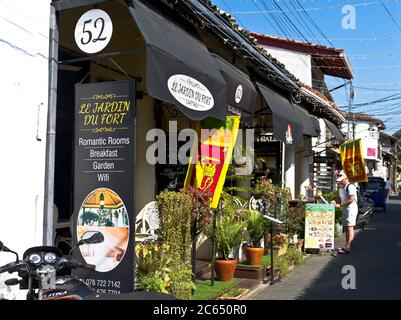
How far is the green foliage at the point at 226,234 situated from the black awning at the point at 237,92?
175 cm

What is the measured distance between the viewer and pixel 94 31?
5.20 meters

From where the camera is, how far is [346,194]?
11.8 meters

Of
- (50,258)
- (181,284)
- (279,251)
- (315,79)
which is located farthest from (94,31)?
(315,79)

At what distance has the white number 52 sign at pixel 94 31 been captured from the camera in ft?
16.8

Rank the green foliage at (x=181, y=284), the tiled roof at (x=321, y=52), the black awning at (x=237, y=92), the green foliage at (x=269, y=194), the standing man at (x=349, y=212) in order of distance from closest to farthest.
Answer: the green foliage at (x=181, y=284) → the black awning at (x=237, y=92) → the green foliage at (x=269, y=194) → the standing man at (x=349, y=212) → the tiled roof at (x=321, y=52)

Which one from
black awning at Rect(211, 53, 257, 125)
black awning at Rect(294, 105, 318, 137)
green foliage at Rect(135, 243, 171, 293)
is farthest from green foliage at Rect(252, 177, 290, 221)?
green foliage at Rect(135, 243, 171, 293)

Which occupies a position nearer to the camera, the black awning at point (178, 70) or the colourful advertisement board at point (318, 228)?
the black awning at point (178, 70)

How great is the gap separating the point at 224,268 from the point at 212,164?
5.61 feet

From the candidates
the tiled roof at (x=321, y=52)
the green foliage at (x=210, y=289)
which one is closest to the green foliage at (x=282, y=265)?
the green foliage at (x=210, y=289)

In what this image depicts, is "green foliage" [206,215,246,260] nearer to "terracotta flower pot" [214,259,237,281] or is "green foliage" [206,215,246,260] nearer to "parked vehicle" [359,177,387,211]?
"terracotta flower pot" [214,259,237,281]

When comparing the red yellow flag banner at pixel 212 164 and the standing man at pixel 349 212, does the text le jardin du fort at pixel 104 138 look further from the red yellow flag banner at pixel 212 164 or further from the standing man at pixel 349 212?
the standing man at pixel 349 212

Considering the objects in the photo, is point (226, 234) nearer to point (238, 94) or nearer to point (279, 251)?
point (238, 94)
